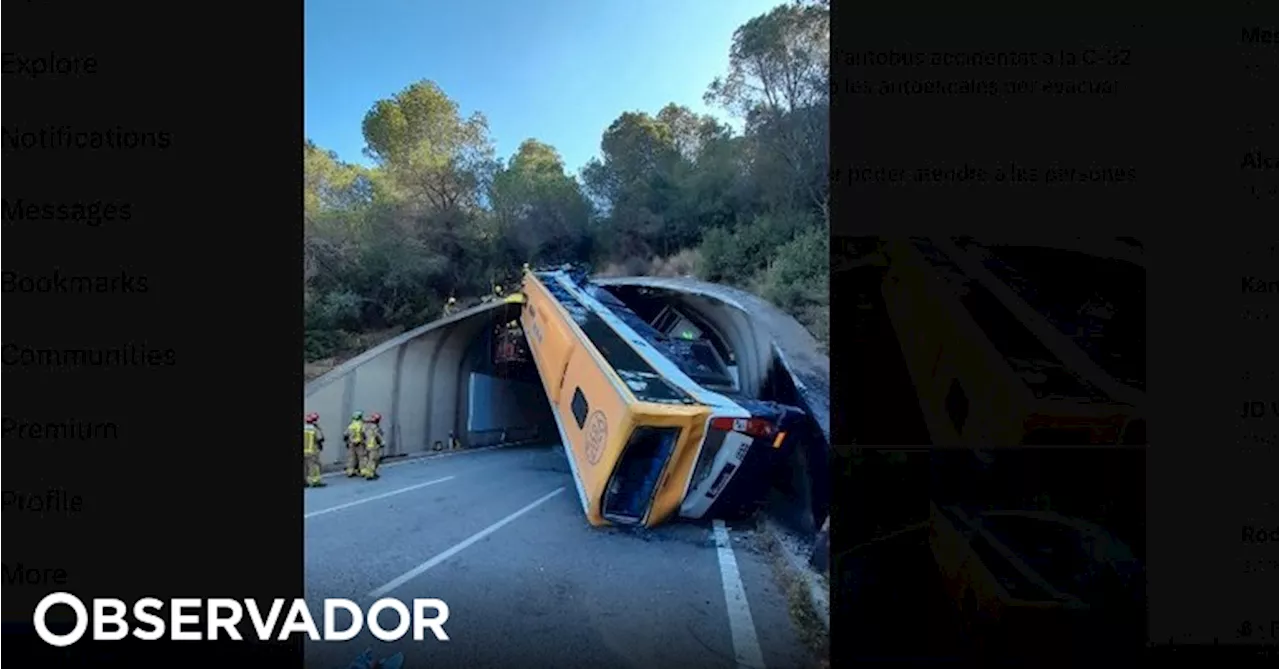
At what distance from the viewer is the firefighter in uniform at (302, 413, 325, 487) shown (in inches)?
55.5

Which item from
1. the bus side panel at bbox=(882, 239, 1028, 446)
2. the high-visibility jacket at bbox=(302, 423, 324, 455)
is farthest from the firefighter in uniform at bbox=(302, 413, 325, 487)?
the bus side panel at bbox=(882, 239, 1028, 446)

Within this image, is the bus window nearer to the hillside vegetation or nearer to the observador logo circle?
the observador logo circle

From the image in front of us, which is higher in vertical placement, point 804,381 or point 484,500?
point 804,381

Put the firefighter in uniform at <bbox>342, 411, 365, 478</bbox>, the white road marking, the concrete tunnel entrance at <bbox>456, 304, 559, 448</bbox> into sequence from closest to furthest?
the firefighter in uniform at <bbox>342, 411, 365, 478</bbox> < the white road marking < the concrete tunnel entrance at <bbox>456, 304, 559, 448</bbox>

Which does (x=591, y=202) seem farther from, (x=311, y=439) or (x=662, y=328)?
(x=311, y=439)

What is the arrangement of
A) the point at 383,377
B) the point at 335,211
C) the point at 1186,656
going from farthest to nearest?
the point at 383,377 < the point at 335,211 < the point at 1186,656

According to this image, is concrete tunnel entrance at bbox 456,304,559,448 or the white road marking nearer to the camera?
the white road marking

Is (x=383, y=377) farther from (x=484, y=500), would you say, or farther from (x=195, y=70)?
(x=195, y=70)

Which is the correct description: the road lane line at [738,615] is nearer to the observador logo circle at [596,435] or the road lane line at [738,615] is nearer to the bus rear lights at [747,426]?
the bus rear lights at [747,426]

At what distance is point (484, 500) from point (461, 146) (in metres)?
0.93

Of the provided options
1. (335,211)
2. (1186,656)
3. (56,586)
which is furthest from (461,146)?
(1186,656)

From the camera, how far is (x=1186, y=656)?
52.1 inches

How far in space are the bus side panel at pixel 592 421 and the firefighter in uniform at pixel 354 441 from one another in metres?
0.54

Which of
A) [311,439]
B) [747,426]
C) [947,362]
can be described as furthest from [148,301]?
[947,362]
